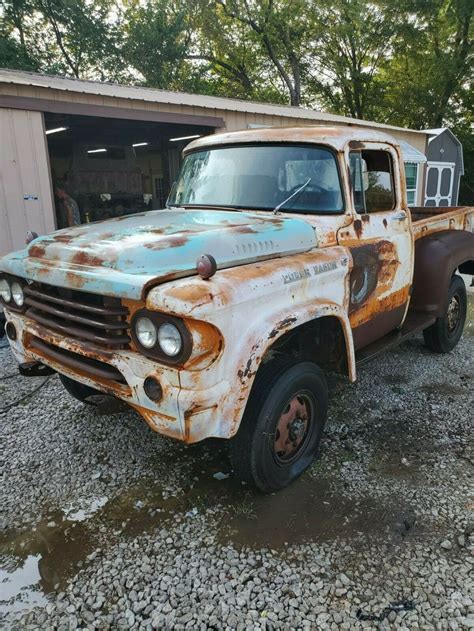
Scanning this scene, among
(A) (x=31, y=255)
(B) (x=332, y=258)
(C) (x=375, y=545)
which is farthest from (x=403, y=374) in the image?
(A) (x=31, y=255)

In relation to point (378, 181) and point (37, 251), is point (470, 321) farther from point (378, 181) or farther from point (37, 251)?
point (37, 251)

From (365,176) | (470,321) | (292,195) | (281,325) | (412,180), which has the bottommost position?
(470,321)

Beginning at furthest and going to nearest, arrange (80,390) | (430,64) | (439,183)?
(430,64)
(439,183)
(80,390)

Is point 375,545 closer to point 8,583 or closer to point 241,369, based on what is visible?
point 241,369

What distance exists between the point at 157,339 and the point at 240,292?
1.57ft

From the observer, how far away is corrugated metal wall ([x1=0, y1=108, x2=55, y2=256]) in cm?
666

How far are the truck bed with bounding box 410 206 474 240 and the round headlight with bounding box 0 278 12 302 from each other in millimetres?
3549

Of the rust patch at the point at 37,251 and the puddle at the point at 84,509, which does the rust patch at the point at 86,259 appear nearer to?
the rust patch at the point at 37,251

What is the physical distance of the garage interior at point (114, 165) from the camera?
42.4 ft

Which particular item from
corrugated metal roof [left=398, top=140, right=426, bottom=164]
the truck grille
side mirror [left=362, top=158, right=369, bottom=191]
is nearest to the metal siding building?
the truck grille

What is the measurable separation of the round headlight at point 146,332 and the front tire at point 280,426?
75cm

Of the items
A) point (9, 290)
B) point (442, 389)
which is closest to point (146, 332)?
point (9, 290)

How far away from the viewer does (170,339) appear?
2.35m

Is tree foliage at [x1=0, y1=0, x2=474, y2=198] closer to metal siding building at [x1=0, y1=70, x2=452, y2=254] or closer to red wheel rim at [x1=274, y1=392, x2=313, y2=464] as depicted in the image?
metal siding building at [x1=0, y1=70, x2=452, y2=254]
